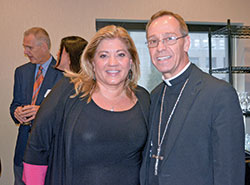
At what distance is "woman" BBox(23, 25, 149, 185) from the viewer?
1.63 m

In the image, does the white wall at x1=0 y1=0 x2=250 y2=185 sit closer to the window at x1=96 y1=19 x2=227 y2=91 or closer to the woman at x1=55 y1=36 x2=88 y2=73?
the window at x1=96 y1=19 x2=227 y2=91

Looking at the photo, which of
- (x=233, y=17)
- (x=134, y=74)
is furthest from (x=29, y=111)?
(x=233, y=17)

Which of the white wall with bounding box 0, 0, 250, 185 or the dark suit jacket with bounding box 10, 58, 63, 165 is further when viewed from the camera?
the white wall with bounding box 0, 0, 250, 185

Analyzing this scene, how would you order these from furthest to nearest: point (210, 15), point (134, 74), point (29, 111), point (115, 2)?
point (210, 15) < point (115, 2) < point (29, 111) < point (134, 74)

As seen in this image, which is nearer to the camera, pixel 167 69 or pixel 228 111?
pixel 228 111

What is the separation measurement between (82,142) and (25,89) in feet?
4.03

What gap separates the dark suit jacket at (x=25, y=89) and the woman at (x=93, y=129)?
2.62ft

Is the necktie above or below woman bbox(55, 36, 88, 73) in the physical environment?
below

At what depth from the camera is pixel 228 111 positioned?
1.29 meters

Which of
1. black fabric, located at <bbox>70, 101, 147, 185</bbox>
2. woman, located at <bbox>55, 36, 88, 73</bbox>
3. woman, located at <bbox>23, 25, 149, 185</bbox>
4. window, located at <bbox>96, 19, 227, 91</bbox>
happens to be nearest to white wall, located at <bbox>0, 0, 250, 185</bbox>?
window, located at <bbox>96, 19, 227, 91</bbox>

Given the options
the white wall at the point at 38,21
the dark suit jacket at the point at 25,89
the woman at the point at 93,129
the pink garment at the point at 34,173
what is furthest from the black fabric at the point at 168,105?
the white wall at the point at 38,21

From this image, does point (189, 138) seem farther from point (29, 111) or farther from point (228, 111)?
point (29, 111)

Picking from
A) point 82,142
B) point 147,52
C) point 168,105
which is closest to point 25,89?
point 82,142

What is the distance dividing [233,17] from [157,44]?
258 cm
